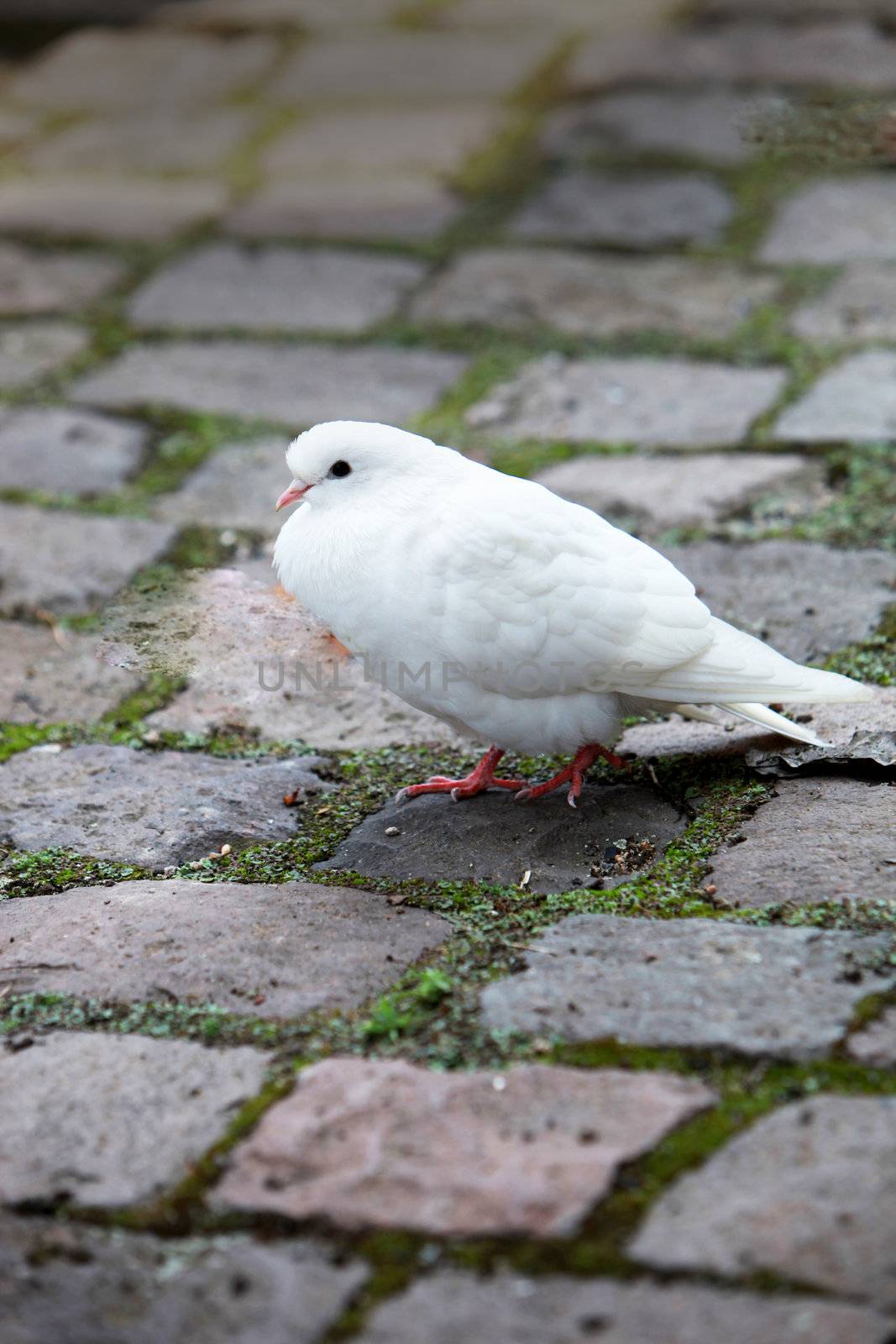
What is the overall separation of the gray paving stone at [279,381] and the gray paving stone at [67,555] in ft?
2.55

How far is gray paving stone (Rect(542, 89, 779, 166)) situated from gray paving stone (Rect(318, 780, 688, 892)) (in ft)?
14.2

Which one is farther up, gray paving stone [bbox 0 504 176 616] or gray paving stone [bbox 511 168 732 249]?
gray paving stone [bbox 511 168 732 249]

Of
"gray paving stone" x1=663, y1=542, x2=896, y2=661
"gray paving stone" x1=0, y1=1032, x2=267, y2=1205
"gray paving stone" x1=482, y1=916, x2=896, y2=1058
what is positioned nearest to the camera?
"gray paving stone" x1=0, y1=1032, x2=267, y2=1205

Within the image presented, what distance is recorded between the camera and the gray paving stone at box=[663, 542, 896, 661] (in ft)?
11.3

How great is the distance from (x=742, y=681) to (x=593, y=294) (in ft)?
10.1

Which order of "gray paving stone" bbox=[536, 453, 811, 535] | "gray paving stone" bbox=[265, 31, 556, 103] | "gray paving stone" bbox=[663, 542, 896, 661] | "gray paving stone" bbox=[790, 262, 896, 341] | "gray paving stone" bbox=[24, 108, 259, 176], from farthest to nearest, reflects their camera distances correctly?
"gray paving stone" bbox=[265, 31, 556, 103] → "gray paving stone" bbox=[24, 108, 259, 176] → "gray paving stone" bbox=[790, 262, 896, 341] → "gray paving stone" bbox=[536, 453, 811, 535] → "gray paving stone" bbox=[663, 542, 896, 661]

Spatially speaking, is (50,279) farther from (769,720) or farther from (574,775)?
(769,720)

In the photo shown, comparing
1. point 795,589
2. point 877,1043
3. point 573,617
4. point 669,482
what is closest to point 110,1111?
point 877,1043

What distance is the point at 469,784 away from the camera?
3.03 metres

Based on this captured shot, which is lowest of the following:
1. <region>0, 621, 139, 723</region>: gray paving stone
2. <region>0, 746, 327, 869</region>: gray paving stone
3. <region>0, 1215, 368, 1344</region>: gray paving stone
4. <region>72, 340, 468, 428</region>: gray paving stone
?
<region>0, 621, 139, 723</region>: gray paving stone

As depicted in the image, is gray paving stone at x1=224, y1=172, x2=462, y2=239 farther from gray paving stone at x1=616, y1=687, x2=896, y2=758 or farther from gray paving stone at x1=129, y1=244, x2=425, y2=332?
gray paving stone at x1=616, y1=687, x2=896, y2=758

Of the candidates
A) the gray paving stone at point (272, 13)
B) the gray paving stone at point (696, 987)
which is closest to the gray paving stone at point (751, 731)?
the gray paving stone at point (696, 987)

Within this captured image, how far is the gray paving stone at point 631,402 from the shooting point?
455cm

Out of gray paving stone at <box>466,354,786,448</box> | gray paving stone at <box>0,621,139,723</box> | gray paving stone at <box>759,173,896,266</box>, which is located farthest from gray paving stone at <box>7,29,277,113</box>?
gray paving stone at <box>0,621,139,723</box>
